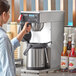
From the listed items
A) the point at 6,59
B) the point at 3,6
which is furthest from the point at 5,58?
the point at 3,6

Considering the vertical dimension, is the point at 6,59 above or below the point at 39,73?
above

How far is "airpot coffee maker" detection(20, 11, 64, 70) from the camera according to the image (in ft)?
7.56

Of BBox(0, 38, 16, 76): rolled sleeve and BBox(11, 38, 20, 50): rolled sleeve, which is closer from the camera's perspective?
BBox(0, 38, 16, 76): rolled sleeve

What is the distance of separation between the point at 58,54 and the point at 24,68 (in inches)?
13.4

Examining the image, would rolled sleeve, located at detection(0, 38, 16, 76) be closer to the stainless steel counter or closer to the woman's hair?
the woman's hair

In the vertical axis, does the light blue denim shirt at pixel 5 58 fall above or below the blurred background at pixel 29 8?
below

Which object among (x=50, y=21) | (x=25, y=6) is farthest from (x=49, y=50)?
(x=25, y=6)

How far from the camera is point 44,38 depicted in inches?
93.5

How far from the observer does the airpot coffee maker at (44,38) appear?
2.30 metres

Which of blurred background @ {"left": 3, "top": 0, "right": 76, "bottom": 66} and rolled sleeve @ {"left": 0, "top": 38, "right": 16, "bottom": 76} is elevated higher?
blurred background @ {"left": 3, "top": 0, "right": 76, "bottom": 66}

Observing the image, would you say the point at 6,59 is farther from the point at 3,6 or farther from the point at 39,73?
the point at 39,73

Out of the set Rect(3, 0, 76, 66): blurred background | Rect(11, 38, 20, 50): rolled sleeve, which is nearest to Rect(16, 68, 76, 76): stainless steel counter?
Rect(3, 0, 76, 66): blurred background

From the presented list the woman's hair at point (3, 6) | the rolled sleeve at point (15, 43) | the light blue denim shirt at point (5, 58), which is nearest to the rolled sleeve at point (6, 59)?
the light blue denim shirt at point (5, 58)

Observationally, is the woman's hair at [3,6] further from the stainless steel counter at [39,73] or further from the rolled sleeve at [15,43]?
the stainless steel counter at [39,73]
